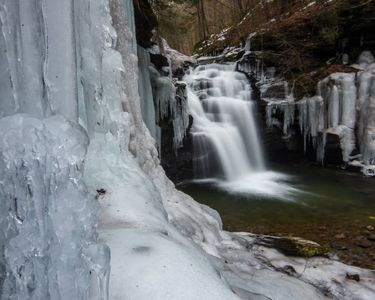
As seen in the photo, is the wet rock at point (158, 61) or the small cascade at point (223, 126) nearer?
the wet rock at point (158, 61)

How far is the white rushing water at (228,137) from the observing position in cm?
A: 935

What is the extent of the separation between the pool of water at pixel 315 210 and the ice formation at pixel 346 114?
2.40ft

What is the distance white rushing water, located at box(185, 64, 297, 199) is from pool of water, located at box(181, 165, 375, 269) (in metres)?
0.40

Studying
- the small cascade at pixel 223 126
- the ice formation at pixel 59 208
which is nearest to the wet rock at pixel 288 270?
the ice formation at pixel 59 208

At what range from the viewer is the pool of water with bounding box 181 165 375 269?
16.6ft

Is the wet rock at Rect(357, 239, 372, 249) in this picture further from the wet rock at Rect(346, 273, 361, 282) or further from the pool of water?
the wet rock at Rect(346, 273, 361, 282)

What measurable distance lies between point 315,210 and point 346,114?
4235mm

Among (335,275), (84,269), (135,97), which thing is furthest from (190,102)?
(84,269)

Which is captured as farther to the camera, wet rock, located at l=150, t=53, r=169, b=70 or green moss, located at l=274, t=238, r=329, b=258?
wet rock, located at l=150, t=53, r=169, b=70

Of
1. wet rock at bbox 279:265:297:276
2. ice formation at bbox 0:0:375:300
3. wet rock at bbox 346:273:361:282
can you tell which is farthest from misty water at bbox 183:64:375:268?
ice formation at bbox 0:0:375:300

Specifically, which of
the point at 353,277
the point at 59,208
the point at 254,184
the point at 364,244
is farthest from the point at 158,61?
the point at 59,208

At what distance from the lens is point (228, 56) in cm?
1337

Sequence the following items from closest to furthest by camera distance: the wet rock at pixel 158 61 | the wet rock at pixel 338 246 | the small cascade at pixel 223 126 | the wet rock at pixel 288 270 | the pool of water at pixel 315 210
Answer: the wet rock at pixel 288 270 < the wet rock at pixel 338 246 < the pool of water at pixel 315 210 < the wet rock at pixel 158 61 < the small cascade at pixel 223 126

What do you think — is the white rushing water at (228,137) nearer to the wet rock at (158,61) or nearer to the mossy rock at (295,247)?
the wet rock at (158,61)
